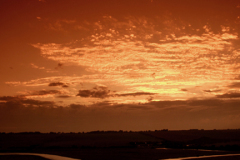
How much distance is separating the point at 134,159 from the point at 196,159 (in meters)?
7.57

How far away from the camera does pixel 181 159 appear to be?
33.2 meters

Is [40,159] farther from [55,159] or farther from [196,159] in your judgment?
[196,159]

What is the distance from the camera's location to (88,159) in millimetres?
33438

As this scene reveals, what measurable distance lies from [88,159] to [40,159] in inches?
240

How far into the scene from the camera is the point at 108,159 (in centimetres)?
3375

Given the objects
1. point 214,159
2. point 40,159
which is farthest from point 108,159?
point 214,159

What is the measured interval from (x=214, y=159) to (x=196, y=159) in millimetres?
2500

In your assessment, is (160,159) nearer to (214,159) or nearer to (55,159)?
(214,159)

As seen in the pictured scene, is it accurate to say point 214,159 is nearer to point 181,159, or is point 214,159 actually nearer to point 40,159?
point 181,159

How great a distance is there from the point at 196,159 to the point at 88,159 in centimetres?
1304

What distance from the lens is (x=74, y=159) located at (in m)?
33.1

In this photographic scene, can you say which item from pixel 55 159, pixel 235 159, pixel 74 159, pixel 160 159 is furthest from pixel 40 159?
pixel 235 159

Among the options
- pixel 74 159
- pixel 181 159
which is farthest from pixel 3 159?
pixel 181 159

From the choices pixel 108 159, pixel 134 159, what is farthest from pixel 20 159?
pixel 134 159
